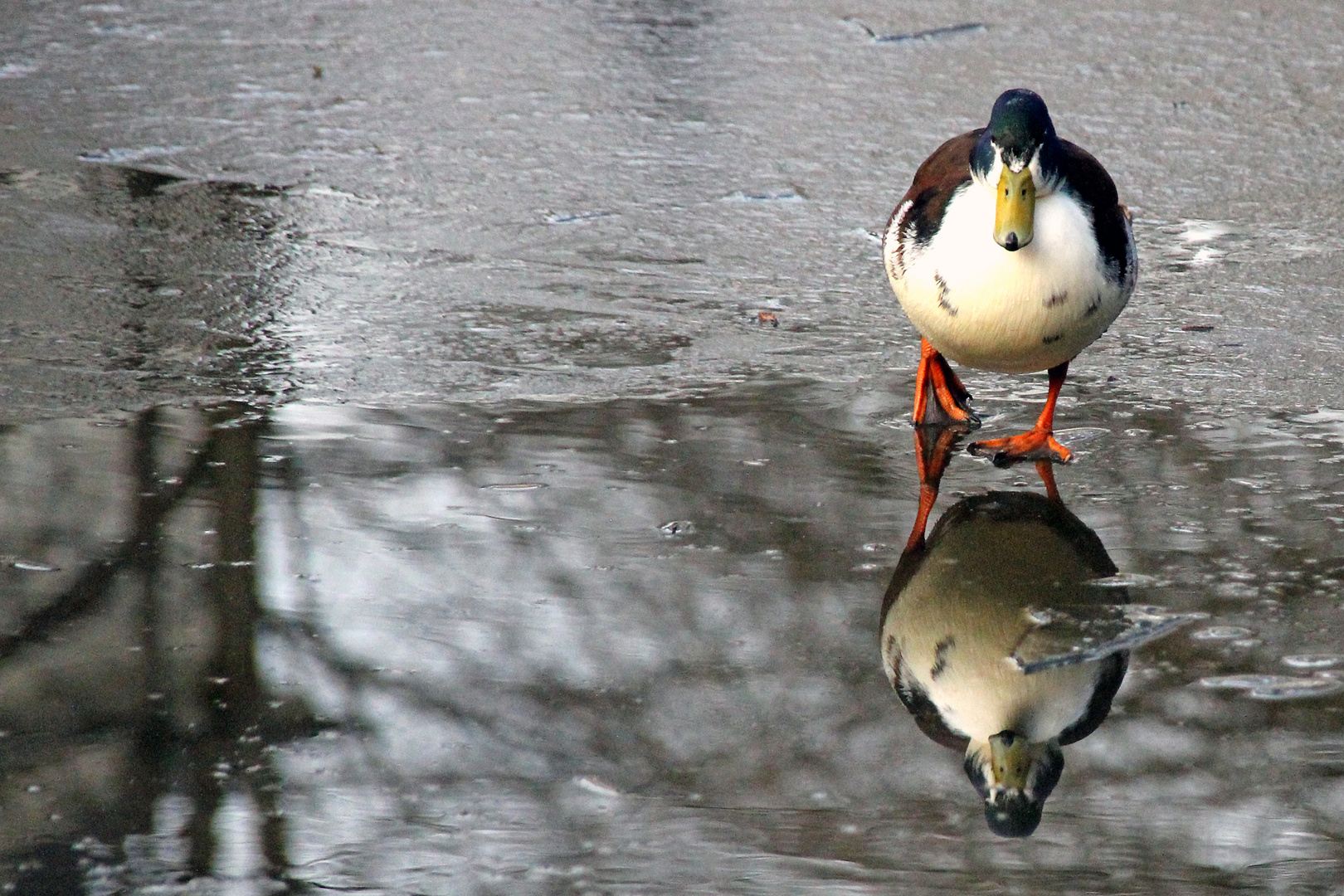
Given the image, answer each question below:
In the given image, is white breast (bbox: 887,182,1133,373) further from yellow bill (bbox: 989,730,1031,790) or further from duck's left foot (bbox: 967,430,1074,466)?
yellow bill (bbox: 989,730,1031,790)

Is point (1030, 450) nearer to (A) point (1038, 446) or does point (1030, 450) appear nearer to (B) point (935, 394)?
(A) point (1038, 446)

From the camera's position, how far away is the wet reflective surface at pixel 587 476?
2330 mm

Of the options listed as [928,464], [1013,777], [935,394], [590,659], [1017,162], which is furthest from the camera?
[935,394]

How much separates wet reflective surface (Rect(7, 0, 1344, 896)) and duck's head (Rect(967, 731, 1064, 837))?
0.03 meters

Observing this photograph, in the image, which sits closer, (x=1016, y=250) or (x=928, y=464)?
(x=1016, y=250)

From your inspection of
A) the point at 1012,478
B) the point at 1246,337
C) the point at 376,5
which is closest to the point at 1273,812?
the point at 1012,478

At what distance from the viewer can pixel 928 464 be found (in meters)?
3.70

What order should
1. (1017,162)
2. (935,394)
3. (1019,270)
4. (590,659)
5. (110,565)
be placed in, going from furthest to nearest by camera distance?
1. (935,394)
2. (1019,270)
3. (1017,162)
4. (110,565)
5. (590,659)

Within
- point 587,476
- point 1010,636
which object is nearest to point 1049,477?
point 1010,636

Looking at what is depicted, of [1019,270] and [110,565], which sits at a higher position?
[1019,270]

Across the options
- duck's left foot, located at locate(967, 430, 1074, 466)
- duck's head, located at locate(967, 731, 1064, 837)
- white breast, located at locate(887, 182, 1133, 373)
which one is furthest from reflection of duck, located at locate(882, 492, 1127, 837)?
white breast, located at locate(887, 182, 1133, 373)

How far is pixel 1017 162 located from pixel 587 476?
3.79 ft

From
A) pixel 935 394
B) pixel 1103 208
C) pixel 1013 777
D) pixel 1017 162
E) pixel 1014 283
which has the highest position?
pixel 1017 162

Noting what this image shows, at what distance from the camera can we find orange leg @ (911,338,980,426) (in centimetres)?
390
